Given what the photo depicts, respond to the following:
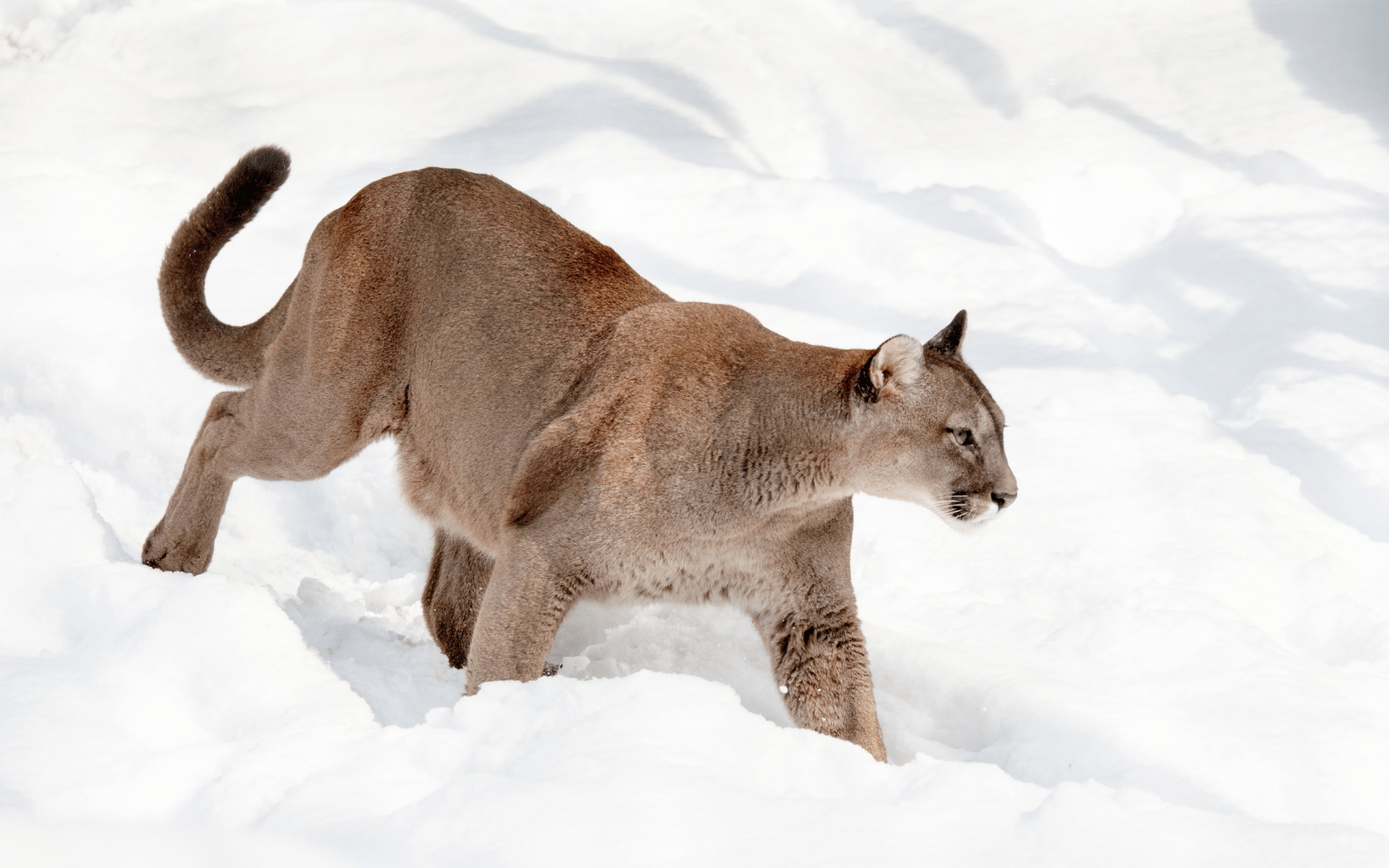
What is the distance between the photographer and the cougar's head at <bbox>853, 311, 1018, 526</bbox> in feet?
11.4

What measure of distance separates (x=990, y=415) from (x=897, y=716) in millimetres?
1024

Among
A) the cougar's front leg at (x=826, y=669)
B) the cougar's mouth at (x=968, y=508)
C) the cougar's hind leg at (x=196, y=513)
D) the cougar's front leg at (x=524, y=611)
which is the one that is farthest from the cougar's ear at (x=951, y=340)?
the cougar's hind leg at (x=196, y=513)

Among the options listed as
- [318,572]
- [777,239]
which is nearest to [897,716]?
[318,572]

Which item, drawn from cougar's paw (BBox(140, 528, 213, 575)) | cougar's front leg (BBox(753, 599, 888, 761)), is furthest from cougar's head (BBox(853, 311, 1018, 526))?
cougar's paw (BBox(140, 528, 213, 575))

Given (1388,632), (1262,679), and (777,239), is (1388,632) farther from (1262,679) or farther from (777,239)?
(777,239)

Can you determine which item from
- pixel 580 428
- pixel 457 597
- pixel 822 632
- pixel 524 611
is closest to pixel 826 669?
pixel 822 632

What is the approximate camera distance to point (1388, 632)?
443 cm

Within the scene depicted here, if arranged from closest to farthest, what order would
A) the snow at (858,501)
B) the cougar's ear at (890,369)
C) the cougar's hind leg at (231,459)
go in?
the snow at (858,501)
the cougar's ear at (890,369)
the cougar's hind leg at (231,459)

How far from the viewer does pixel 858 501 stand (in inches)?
213

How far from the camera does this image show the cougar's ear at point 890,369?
3.40m

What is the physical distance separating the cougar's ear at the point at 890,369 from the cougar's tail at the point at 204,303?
2.25m

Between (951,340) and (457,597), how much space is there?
2.00m

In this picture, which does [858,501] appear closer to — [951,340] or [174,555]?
[951,340]

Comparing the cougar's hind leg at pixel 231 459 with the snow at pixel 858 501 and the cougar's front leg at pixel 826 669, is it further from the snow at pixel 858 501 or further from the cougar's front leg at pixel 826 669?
the cougar's front leg at pixel 826 669
